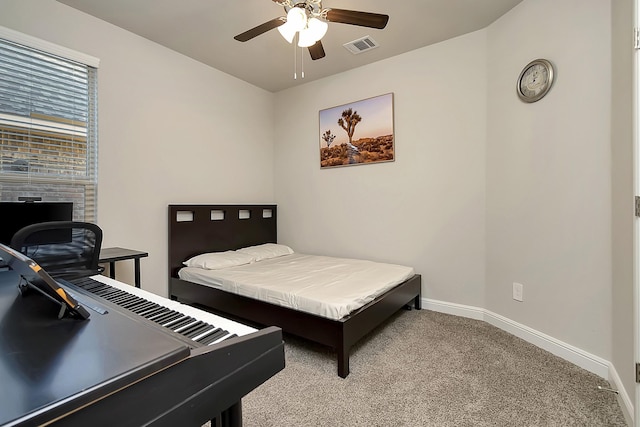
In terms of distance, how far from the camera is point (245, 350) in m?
0.68

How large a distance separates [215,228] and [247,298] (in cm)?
129

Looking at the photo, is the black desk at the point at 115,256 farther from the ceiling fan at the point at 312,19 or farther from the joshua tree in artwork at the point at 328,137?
the joshua tree in artwork at the point at 328,137

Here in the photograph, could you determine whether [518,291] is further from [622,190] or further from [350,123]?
[350,123]

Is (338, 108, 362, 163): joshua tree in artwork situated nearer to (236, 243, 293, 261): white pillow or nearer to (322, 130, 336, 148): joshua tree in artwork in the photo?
(322, 130, 336, 148): joshua tree in artwork

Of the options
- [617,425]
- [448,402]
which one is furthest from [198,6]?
[617,425]

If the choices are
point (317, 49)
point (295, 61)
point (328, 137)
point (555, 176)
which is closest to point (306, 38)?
point (317, 49)

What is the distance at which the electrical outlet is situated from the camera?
2.30 meters

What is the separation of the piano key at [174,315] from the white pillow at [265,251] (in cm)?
190

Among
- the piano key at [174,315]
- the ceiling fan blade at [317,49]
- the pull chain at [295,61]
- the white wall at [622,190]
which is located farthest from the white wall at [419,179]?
the piano key at [174,315]

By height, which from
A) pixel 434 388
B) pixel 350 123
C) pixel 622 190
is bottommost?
pixel 434 388

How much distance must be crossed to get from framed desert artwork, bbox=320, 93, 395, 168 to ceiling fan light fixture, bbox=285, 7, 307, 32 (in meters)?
1.54

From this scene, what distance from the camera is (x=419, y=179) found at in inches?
116

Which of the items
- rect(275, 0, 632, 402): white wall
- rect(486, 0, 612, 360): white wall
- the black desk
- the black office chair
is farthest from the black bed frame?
the black office chair

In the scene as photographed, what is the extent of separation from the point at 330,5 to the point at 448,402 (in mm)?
2779
